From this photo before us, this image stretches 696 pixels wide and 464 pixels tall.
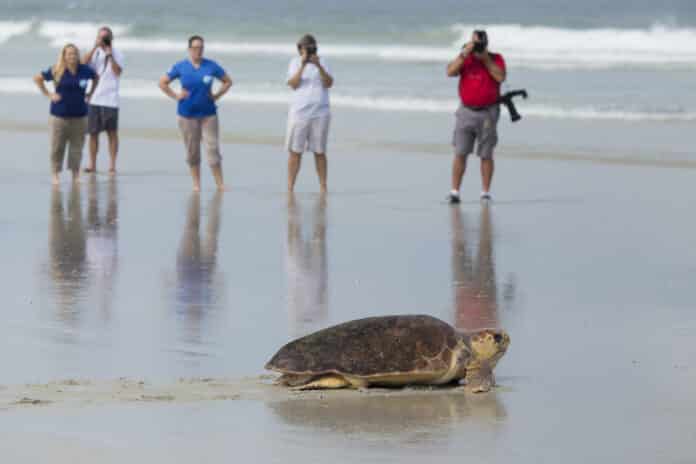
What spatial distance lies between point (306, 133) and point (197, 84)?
1134mm

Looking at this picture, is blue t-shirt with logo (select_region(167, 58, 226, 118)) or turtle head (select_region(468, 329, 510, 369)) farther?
blue t-shirt with logo (select_region(167, 58, 226, 118))

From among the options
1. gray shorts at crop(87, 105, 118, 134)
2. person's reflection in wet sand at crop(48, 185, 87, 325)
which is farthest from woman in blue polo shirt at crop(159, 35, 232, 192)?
gray shorts at crop(87, 105, 118, 134)

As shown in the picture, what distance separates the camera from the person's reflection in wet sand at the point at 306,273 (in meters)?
8.34

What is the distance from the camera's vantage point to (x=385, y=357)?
6.45 metres

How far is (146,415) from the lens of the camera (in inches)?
234

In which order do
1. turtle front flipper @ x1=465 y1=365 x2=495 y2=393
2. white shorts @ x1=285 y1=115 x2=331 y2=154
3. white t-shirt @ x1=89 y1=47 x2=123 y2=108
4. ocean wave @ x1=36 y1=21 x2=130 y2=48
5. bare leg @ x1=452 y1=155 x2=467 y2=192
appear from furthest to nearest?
ocean wave @ x1=36 y1=21 x2=130 y2=48
white t-shirt @ x1=89 y1=47 x2=123 y2=108
white shorts @ x1=285 y1=115 x2=331 y2=154
bare leg @ x1=452 y1=155 x2=467 y2=192
turtle front flipper @ x1=465 y1=365 x2=495 y2=393

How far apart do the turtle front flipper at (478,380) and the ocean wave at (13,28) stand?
5791cm

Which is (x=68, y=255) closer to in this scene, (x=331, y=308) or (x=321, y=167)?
(x=331, y=308)

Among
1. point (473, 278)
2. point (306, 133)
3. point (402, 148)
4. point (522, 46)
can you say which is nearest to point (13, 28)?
point (522, 46)

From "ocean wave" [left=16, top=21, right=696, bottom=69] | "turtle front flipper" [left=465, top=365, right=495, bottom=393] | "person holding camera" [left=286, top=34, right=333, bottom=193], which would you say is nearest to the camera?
"turtle front flipper" [left=465, top=365, right=495, bottom=393]

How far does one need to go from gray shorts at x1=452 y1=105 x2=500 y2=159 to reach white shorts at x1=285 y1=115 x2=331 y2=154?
1313 mm

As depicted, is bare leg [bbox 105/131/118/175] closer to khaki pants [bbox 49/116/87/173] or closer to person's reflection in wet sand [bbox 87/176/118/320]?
person's reflection in wet sand [bbox 87/176/118/320]

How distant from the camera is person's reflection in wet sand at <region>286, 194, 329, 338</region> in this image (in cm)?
834

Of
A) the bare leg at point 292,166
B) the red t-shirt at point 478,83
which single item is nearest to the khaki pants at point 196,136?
the bare leg at point 292,166
